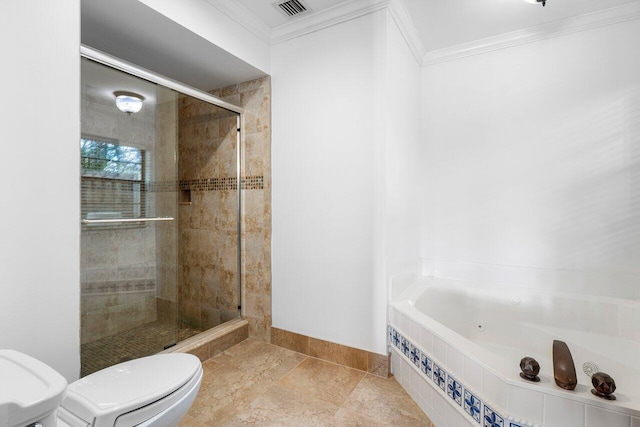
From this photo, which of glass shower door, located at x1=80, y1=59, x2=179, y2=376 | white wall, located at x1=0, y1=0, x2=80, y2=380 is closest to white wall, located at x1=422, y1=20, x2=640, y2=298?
Answer: glass shower door, located at x1=80, y1=59, x2=179, y2=376

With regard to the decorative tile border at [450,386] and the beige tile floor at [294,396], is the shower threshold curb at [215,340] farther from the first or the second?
the decorative tile border at [450,386]

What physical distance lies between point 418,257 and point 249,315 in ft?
4.77

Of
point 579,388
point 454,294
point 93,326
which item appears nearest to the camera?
point 579,388

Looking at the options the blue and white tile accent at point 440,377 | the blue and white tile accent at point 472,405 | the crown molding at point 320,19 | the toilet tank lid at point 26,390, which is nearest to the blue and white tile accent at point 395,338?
the blue and white tile accent at point 440,377

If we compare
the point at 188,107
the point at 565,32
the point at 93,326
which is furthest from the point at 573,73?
the point at 93,326

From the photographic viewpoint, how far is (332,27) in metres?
2.08

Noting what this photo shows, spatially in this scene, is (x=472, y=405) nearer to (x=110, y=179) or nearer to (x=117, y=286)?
(x=117, y=286)

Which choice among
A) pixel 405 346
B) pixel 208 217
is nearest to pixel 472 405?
pixel 405 346

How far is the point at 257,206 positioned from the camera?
245 cm

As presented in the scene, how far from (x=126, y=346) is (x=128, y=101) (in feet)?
4.86

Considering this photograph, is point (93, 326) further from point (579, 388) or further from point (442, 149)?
point (442, 149)

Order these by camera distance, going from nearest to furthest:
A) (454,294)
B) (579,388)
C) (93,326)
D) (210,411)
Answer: (579,388)
(210,411)
(93,326)
(454,294)

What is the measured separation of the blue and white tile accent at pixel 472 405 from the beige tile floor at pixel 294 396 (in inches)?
12.0

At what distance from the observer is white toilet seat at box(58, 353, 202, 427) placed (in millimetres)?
971
